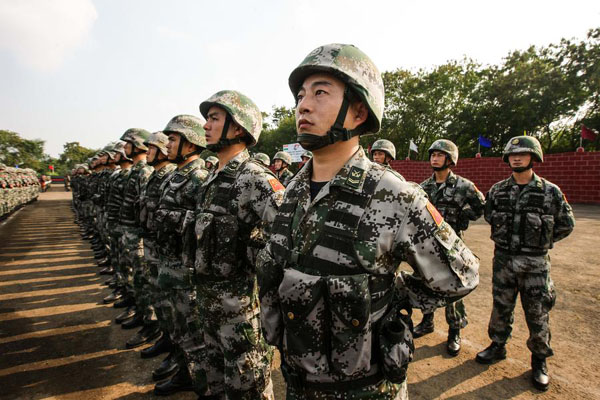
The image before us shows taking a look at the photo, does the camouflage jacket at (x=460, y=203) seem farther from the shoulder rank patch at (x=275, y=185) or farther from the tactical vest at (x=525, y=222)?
the shoulder rank patch at (x=275, y=185)

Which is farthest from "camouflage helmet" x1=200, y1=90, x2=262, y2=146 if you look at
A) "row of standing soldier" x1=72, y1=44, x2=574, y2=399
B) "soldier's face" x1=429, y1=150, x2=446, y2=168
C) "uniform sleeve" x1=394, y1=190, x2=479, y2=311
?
"soldier's face" x1=429, y1=150, x2=446, y2=168

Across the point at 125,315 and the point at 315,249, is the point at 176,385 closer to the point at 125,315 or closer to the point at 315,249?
the point at 125,315

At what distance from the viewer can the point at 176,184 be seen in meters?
3.58

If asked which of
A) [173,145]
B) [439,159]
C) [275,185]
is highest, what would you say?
[173,145]

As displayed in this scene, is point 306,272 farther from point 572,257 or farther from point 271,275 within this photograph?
point 572,257

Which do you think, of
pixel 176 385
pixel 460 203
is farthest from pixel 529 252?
pixel 176 385

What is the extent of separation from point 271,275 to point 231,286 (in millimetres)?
1176

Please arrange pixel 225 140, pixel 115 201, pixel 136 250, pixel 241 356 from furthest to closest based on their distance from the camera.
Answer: pixel 115 201 < pixel 136 250 < pixel 225 140 < pixel 241 356

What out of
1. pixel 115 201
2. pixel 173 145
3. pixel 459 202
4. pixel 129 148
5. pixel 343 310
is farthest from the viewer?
pixel 115 201

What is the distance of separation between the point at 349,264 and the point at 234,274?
4.88ft

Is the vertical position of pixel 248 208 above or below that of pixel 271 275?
above

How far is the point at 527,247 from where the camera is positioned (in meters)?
3.70

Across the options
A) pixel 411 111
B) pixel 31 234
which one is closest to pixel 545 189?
pixel 31 234

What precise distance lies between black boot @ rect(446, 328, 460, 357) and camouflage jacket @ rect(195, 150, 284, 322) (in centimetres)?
277
